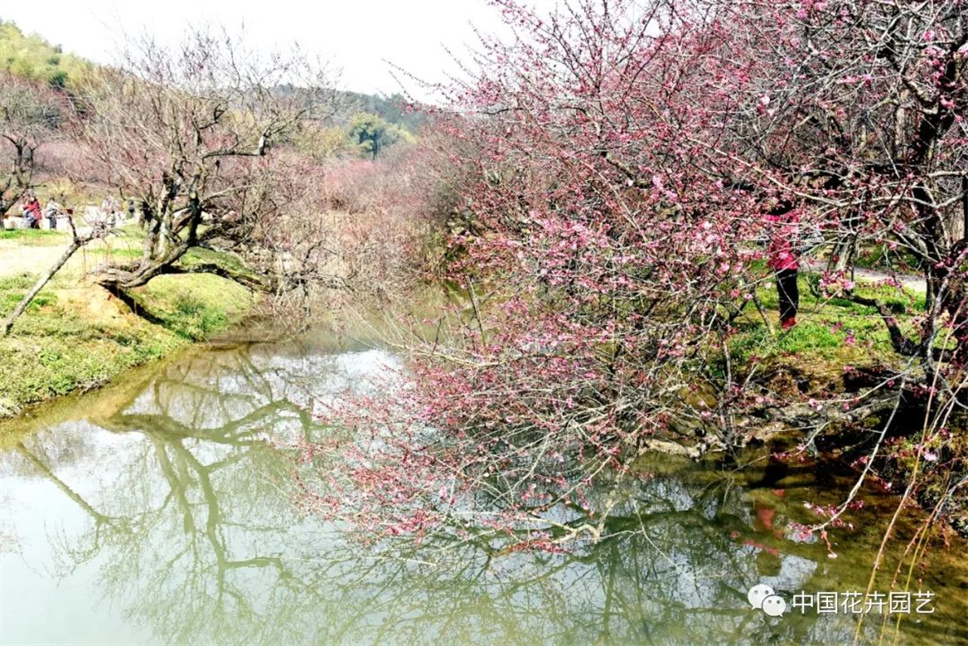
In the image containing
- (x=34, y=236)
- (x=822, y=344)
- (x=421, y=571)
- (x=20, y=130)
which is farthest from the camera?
(x=20, y=130)

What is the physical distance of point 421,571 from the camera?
618 cm

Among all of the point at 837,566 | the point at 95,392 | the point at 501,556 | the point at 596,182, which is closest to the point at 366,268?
the point at 95,392

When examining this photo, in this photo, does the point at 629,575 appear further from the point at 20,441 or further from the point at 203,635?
the point at 20,441

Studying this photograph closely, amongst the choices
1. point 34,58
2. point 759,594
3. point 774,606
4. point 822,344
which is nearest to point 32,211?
point 822,344

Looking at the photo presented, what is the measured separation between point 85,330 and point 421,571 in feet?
28.5

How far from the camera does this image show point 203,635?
5.70m

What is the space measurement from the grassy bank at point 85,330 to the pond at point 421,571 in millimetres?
1758

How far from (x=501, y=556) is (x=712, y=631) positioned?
Result: 5.92 feet

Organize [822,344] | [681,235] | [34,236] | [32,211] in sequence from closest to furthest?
[681,235], [822,344], [34,236], [32,211]

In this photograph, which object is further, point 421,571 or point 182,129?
point 182,129

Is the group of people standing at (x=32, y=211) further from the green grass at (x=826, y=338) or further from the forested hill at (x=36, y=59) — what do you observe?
the green grass at (x=826, y=338)

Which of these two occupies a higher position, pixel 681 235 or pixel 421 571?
pixel 681 235

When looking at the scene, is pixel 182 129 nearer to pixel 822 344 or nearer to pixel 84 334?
pixel 84 334

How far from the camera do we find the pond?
18.1 feet
